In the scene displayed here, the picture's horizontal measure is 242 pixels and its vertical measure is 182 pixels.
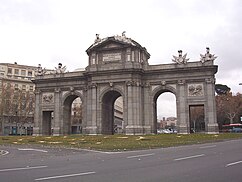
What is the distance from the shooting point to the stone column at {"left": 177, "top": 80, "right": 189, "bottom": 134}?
56.0m

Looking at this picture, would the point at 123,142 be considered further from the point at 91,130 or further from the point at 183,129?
the point at 91,130

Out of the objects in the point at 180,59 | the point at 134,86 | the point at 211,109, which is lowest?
the point at 211,109

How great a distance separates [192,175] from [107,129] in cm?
5140

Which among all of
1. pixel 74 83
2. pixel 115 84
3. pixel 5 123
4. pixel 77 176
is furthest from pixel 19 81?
pixel 77 176

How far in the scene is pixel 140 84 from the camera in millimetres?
58500

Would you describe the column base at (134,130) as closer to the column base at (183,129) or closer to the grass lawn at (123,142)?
the column base at (183,129)

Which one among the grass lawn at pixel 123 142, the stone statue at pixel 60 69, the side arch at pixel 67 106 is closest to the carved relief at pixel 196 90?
the grass lawn at pixel 123 142

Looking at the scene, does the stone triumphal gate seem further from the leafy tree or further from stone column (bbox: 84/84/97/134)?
the leafy tree

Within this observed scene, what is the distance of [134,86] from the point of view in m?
57.4

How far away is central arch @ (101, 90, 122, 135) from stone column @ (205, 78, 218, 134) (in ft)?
58.0

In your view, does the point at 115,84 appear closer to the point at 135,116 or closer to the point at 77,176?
the point at 135,116

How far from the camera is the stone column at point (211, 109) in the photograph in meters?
54.7

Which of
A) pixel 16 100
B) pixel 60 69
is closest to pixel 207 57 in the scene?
pixel 60 69

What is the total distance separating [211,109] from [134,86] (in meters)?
14.6
